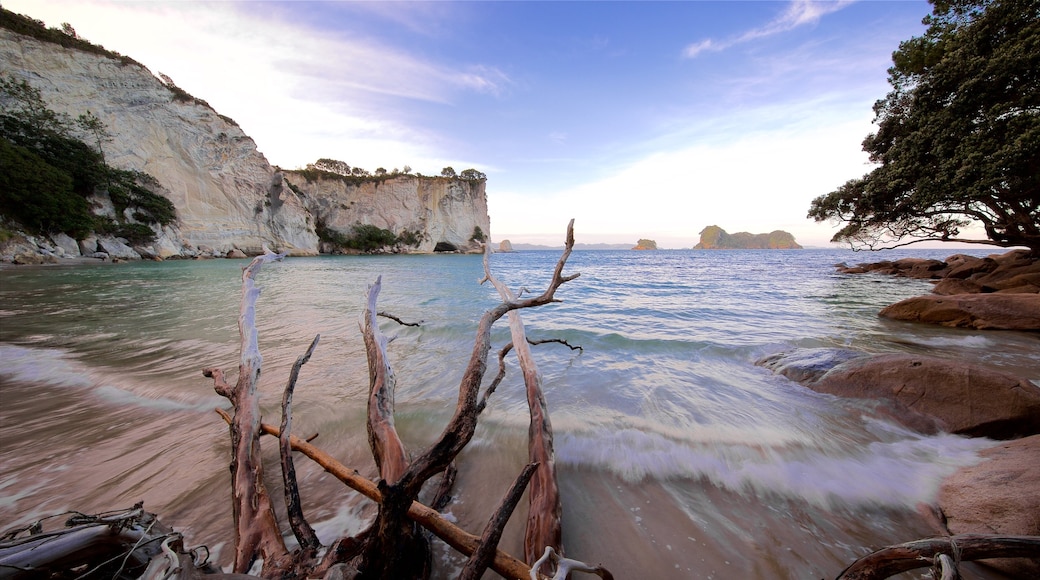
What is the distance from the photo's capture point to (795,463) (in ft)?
9.16

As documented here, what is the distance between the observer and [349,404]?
3.82m

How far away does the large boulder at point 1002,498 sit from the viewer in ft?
6.03

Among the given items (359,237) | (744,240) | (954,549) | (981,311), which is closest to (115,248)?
(359,237)

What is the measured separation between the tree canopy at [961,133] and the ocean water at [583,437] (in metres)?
4.67

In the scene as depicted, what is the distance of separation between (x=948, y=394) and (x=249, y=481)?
19.6 feet

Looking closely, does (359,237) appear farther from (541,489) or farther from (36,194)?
(541,489)

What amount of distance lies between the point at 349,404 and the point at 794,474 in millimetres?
4277

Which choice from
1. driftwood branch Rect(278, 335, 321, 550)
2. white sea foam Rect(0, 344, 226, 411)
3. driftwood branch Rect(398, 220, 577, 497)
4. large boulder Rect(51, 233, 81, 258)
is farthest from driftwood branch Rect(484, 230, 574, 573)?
large boulder Rect(51, 233, 81, 258)

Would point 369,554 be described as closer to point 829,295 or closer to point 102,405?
point 102,405

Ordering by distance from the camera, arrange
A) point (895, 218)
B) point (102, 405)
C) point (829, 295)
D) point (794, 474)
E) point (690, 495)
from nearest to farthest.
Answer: point (690, 495), point (794, 474), point (102, 405), point (895, 218), point (829, 295)

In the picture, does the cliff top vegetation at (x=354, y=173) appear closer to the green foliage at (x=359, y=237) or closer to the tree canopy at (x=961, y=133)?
the green foliage at (x=359, y=237)

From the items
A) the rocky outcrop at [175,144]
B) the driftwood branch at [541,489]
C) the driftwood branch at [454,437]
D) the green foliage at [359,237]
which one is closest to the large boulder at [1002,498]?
the driftwood branch at [541,489]

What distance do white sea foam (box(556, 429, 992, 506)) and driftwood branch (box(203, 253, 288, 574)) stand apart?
2004 mm

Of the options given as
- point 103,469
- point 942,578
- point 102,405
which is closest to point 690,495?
point 942,578
